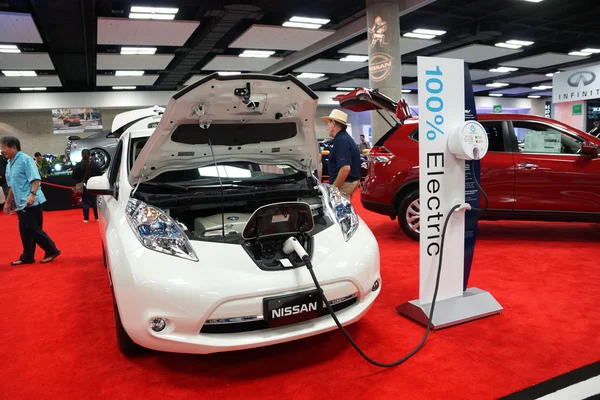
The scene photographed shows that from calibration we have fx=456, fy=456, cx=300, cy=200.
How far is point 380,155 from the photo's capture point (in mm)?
5605

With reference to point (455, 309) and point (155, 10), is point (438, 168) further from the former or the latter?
point (155, 10)

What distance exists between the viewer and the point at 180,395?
2.34 meters

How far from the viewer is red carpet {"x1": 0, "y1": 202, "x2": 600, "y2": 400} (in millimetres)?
2359

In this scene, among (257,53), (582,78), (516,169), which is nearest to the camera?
(516,169)

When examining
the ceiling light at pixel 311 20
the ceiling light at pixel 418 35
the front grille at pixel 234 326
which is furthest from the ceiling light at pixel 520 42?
the front grille at pixel 234 326

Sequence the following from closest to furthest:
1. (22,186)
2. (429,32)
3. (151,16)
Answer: (22,186) → (151,16) → (429,32)

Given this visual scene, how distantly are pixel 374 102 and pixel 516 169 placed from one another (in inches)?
70.9

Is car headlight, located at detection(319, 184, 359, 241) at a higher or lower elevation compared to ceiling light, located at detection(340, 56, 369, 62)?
lower

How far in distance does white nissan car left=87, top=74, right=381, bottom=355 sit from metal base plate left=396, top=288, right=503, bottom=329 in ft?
1.81

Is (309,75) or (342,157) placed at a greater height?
(309,75)

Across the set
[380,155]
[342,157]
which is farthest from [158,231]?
[380,155]

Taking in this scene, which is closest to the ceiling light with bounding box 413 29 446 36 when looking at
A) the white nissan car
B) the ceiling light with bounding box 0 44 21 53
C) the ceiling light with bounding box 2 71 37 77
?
the white nissan car

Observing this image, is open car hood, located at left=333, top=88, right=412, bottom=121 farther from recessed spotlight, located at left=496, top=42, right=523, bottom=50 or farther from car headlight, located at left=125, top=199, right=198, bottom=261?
recessed spotlight, located at left=496, top=42, right=523, bottom=50

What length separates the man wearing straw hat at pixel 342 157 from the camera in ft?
16.0
